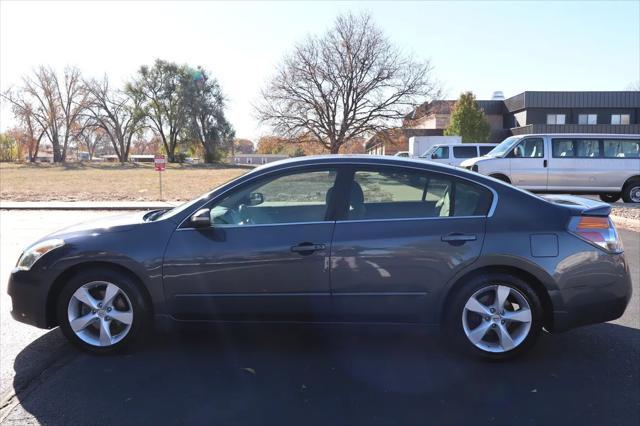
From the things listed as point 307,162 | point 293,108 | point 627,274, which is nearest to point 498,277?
point 627,274

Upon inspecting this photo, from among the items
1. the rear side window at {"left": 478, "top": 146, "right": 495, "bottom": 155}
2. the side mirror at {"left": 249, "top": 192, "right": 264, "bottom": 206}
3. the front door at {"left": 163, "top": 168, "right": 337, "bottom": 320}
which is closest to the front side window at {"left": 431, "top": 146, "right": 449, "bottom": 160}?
the rear side window at {"left": 478, "top": 146, "right": 495, "bottom": 155}

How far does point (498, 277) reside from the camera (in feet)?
12.0

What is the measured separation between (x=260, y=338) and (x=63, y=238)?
177 centimetres

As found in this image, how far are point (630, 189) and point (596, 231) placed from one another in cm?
1340

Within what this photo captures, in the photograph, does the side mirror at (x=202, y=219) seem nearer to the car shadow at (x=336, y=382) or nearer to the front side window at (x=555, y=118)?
the car shadow at (x=336, y=382)

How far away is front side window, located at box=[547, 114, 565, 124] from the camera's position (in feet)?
144

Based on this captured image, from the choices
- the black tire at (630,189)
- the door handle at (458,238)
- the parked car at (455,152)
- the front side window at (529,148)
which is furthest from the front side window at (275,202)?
the parked car at (455,152)

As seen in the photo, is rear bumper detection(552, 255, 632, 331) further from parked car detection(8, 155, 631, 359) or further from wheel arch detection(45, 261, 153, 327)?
wheel arch detection(45, 261, 153, 327)

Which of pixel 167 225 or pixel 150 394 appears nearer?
pixel 150 394

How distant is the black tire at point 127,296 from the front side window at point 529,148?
45.4ft

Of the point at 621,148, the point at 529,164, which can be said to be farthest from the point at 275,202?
the point at 621,148

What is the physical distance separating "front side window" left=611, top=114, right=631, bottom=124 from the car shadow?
4704 cm

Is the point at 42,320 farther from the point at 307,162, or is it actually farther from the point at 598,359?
the point at 598,359

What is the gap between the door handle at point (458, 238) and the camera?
3625mm
